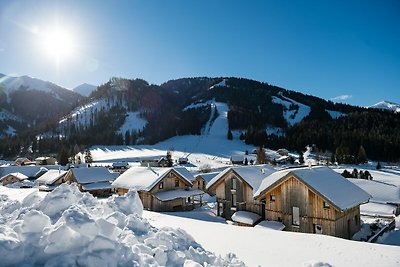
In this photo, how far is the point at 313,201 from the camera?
2433 centimetres

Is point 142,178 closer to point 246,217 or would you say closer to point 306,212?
point 246,217

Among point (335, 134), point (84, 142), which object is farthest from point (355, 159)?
point (84, 142)

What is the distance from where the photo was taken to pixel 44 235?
25.4 feet

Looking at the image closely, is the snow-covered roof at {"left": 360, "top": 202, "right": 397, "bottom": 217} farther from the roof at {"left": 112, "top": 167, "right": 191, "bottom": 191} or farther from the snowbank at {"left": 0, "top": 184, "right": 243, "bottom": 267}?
the snowbank at {"left": 0, "top": 184, "right": 243, "bottom": 267}

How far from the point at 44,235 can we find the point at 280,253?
814cm

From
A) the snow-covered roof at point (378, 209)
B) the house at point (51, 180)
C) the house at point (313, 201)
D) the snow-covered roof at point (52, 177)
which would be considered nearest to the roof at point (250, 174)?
the house at point (313, 201)

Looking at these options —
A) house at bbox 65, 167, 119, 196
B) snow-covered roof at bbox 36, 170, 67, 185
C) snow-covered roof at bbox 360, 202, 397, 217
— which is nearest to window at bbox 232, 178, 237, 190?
snow-covered roof at bbox 360, 202, 397, 217

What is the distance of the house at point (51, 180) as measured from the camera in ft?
197

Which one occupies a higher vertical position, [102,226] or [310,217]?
[102,226]

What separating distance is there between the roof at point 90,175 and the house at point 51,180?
768 centimetres

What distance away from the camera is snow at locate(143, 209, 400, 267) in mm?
10680

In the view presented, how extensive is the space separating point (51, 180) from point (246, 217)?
152 ft

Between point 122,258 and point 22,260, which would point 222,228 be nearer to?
point 122,258

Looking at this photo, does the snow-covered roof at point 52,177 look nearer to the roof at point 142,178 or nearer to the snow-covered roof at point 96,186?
the snow-covered roof at point 96,186
